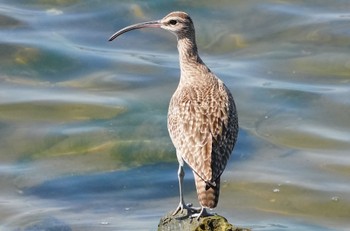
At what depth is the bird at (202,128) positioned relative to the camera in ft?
25.7

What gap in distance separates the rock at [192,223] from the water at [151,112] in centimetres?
184

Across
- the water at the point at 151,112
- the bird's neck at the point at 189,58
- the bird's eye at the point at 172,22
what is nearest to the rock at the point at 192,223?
the bird's neck at the point at 189,58

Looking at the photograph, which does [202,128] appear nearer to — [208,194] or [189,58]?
[208,194]

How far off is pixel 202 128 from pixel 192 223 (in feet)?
2.63

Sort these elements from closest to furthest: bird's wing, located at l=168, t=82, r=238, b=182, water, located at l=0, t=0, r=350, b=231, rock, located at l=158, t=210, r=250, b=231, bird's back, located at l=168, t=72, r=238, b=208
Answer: rock, located at l=158, t=210, r=250, b=231 → bird's back, located at l=168, t=72, r=238, b=208 → bird's wing, located at l=168, t=82, r=238, b=182 → water, located at l=0, t=0, r=350, b=231

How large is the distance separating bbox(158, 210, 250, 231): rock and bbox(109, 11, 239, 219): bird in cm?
10

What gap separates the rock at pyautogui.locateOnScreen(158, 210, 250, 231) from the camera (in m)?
7.12

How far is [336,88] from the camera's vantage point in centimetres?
1327

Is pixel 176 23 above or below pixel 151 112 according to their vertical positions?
below

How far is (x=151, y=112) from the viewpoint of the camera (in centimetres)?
1259

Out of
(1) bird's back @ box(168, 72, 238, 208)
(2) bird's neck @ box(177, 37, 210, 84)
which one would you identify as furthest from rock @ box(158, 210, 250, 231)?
(2) bird's neck @ box(177, 37, 210, 84)

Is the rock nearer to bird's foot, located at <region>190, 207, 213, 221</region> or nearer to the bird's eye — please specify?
bird's foot, located at <region>190, 207, 213, 221</region>

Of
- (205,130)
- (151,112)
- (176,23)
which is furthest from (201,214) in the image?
(151,112)

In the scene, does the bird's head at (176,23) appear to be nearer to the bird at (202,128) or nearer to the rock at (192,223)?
the bird at (202,128)
